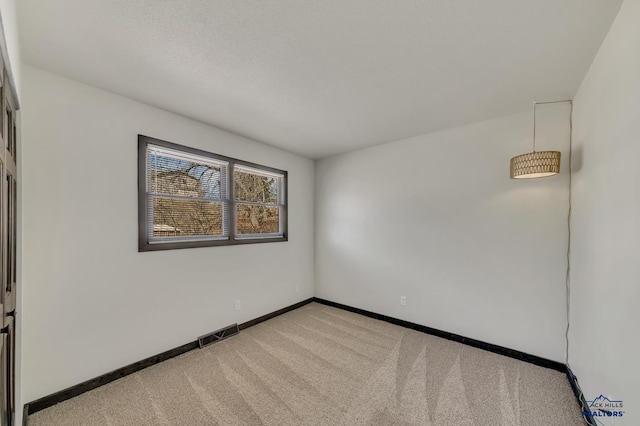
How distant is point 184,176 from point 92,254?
110 centimetres

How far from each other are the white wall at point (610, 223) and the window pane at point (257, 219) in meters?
3.43

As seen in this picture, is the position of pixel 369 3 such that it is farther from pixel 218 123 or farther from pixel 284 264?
pixel 284 264

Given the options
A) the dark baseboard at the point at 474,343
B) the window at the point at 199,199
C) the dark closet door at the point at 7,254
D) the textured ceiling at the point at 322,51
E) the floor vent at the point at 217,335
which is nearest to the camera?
the dark closet door at the point at 7,254

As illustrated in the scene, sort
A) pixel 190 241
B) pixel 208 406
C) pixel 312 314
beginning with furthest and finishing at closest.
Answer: pixel 312 314, pixel 190 241, pixel 208 406

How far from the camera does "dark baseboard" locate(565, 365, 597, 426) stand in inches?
65.7

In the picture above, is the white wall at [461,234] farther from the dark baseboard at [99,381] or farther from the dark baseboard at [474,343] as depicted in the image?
the dark baseboard at [99,381]

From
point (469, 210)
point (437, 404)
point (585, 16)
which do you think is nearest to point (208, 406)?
point (437, 404)

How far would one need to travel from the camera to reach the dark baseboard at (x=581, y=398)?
1669 millimetres

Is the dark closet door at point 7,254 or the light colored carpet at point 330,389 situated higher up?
the dark closet door at point 7,254

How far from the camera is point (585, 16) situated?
1.38 m

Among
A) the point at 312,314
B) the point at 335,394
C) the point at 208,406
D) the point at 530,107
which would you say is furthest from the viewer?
the point at 312,314

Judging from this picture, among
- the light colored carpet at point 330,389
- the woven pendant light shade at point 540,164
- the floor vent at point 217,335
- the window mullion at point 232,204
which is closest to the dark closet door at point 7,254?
the light colored carpet at point 330,389

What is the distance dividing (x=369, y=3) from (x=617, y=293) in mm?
2161

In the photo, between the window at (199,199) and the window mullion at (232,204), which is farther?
the window mullion at (232,204)
